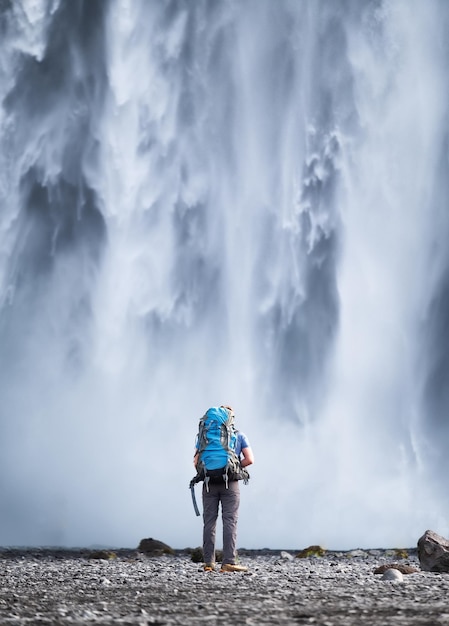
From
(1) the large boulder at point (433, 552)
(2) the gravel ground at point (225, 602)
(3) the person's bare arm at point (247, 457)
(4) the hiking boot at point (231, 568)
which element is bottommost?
(2) the gravel ground at point (225, 602)

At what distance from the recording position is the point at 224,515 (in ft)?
60.5

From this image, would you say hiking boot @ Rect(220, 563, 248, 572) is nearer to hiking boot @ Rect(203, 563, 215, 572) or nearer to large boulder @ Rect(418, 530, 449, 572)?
hiking boot @ Rect(203, 563, 215, 572)

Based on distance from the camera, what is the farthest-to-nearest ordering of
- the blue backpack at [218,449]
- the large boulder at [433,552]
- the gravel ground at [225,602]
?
1. the large boulder at [433,552]
2. the blue backpack at [218,449]
3. the gravel ground at [225,602]

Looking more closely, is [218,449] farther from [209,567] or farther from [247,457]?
[209,567]

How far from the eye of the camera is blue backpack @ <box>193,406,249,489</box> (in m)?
18.1

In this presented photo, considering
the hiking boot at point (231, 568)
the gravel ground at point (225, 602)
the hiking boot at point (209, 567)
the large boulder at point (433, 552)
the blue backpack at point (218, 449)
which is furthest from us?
the large boulder at point (433, 552)

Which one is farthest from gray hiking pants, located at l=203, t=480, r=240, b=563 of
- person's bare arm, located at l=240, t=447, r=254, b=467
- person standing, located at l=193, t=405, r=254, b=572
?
person's bare arm, located at l=240, t=447, r=254, b=467

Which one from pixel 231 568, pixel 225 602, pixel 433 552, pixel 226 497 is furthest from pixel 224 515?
pixel 225 602

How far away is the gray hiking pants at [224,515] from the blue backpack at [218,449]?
273 millimetres

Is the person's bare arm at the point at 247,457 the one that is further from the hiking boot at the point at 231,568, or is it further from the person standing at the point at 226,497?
the hiking boot at the point at 231,568

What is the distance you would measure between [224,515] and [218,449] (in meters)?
1.67

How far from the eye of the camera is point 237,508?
60.5 feet

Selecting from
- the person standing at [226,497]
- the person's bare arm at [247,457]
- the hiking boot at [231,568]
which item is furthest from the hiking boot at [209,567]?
the person's bare arm at [247,457]

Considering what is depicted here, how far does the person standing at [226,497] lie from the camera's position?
59.7 ft
